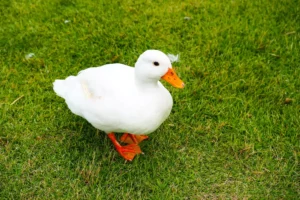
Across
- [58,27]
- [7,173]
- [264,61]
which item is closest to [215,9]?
[264,61]

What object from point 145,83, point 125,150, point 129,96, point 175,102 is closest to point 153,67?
point 145,83

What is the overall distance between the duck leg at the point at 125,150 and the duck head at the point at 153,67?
0.61m

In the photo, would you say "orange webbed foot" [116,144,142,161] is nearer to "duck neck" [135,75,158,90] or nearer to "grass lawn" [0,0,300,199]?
"grass lawn" [0,0,300,199]

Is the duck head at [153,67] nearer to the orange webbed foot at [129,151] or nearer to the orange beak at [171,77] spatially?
the orange beak at [171,77]

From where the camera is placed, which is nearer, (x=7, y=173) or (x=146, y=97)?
(x=146, y=97)

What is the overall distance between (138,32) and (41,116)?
1.37 metres

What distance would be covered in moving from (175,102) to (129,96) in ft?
2.77

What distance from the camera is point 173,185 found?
2.57m

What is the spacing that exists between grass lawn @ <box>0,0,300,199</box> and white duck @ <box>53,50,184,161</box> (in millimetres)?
448

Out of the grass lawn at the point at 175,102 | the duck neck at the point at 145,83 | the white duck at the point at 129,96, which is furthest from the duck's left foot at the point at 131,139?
the duck neck at the point at 145,83

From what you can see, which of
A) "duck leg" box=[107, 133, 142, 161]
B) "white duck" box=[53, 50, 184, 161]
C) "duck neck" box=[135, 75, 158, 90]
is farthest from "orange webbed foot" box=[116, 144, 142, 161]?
"duck neck" box=[135, 75, 158, 90]

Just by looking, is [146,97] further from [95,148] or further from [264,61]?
[264,61]

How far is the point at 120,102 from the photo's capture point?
2.30 m

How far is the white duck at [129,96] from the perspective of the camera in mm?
2275
